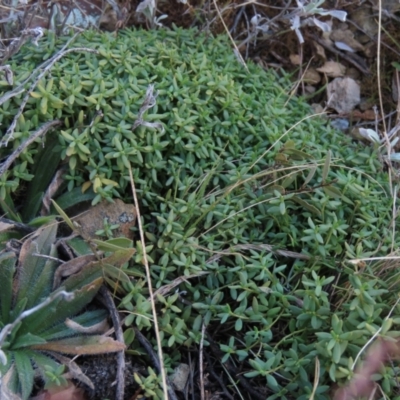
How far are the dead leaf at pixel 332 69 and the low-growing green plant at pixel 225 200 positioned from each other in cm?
66

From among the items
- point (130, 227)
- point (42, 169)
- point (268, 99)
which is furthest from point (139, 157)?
point (268, 99)

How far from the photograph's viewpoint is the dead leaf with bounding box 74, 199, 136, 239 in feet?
6.59

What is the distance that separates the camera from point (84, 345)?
5.65 feet

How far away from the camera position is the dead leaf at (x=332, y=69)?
2875 millimetres

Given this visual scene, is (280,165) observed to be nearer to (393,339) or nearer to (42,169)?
(393,339)

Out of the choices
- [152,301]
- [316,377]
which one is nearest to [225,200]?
[152,301]

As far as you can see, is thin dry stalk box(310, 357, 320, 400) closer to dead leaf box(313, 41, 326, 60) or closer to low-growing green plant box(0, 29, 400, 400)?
low-growing green plant box(0, 29, 400, 400)

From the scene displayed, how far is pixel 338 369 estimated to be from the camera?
1.62 metres

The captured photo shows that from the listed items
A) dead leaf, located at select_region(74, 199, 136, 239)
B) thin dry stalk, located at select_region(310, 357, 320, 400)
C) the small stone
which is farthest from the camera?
the small stone

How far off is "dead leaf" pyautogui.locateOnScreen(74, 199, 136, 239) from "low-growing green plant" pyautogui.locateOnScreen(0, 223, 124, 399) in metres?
0.13

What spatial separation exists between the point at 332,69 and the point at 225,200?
49.2 inches

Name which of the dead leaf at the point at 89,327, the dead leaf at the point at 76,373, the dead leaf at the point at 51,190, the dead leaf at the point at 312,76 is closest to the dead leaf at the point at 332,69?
the dead leaf at the point at 312,76

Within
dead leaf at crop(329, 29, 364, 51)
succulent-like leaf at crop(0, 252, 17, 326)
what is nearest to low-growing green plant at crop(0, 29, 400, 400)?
succulent-like leaf at crop(0, 252, 17, 326)

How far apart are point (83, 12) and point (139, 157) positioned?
92 cm
